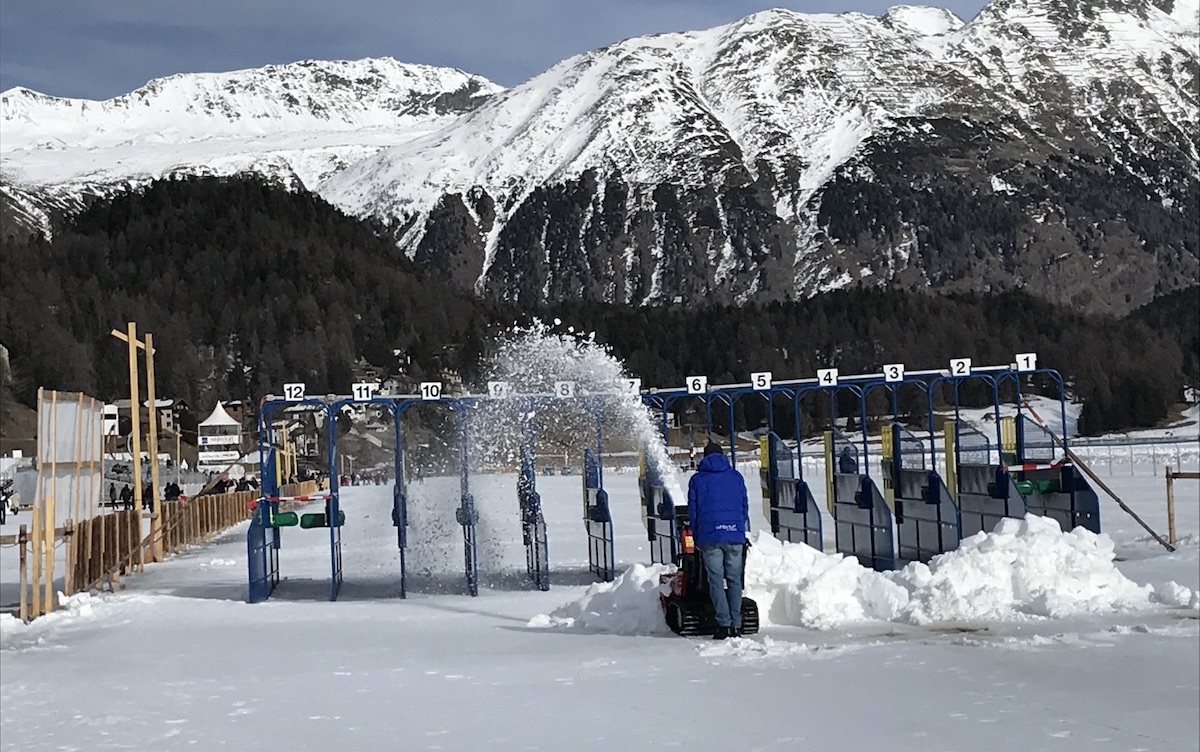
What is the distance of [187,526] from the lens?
105ft

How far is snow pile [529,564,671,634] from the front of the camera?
13.6 meters

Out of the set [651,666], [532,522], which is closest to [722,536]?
[651,666]

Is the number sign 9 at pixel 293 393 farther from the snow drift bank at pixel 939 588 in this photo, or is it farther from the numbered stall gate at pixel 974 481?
the numbered stall gate at pixel 974 481

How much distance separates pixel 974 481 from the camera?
1923cm

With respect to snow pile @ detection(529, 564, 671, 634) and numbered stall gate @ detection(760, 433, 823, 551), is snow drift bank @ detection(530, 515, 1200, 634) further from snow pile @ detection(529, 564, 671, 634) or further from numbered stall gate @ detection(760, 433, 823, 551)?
numbered stall gate @ detection(760, 433, 823, 551)

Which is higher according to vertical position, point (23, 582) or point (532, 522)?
point (532, 522)

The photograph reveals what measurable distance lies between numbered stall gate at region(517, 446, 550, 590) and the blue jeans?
19.9 feet

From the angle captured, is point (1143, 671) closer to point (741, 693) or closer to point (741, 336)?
point (741, 693)

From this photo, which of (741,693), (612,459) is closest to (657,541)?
(741,693)

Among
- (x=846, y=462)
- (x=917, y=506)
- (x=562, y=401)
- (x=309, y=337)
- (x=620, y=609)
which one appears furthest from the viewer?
(x=309, y=337)

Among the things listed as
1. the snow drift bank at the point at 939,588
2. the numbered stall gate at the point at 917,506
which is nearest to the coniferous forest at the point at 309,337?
the numbered stall gate at the point at 917,506

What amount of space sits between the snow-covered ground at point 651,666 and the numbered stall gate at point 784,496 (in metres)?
2.94

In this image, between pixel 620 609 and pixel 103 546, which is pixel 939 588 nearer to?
pixel 620 609

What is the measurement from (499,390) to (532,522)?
72.9 inches
